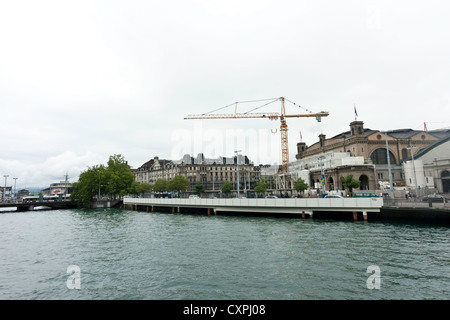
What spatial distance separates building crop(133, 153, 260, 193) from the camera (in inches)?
6137

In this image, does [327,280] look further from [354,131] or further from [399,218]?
[354,131]

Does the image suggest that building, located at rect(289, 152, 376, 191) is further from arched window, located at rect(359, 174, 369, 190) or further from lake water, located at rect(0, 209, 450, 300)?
lake water, located at rect(0, 209, 450, 300)

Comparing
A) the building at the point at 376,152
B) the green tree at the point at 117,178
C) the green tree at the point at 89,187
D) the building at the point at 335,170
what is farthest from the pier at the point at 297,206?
the green tree at the point at 89,187

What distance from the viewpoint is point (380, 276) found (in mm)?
14648

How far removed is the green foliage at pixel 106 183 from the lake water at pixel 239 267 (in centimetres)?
7761

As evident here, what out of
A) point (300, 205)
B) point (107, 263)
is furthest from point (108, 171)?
point (107, 263)

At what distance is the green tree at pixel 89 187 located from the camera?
10412cm

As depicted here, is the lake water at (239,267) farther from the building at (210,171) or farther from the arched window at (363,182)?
the building at (210,171)
